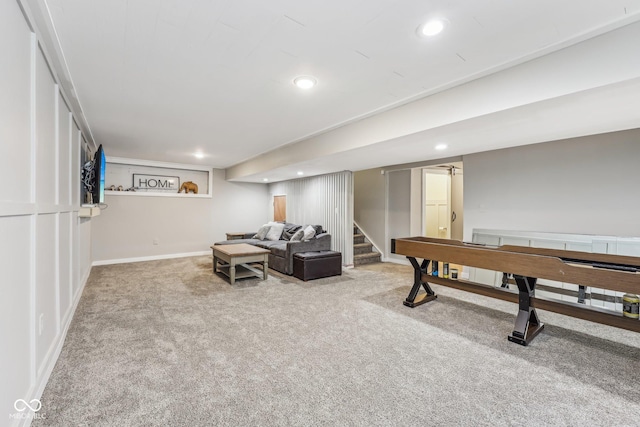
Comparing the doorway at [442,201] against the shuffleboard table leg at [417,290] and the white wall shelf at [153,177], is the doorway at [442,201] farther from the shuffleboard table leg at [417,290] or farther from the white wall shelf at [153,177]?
the white wall shelf at [153,177]

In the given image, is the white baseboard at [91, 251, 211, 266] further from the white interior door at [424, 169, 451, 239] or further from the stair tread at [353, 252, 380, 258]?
the white interior door at [424, 169, 451, 239]

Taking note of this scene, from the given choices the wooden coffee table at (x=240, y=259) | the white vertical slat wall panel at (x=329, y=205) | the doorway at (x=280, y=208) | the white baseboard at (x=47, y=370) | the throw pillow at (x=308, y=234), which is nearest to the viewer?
the white baseboard at (x=47, y=370)

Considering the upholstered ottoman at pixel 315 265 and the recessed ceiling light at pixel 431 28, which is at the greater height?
the recessed ceiling light at pixel 431 28

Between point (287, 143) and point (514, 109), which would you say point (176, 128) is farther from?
point (514, 109)

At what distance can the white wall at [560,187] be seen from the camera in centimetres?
335

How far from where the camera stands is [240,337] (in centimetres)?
269

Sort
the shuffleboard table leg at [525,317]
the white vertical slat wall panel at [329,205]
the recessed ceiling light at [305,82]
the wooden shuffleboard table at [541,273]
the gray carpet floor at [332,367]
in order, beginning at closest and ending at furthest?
the gray carpet floor at [332,367]
the wooden shuffleboard table at [541,273]
the recessed ceiling light at [305,82]
the shuffleboard table leg at [525,317]
the white vertical slat wall panel at [329,205]

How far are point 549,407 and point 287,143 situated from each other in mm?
4380

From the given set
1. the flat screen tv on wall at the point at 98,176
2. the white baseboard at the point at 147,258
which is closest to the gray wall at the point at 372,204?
the white baseboard at the point at 147,258

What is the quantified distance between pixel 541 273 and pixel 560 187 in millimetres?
2114

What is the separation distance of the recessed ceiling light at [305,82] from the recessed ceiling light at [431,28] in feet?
3.18

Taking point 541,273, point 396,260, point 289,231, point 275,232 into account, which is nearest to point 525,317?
point 541,273

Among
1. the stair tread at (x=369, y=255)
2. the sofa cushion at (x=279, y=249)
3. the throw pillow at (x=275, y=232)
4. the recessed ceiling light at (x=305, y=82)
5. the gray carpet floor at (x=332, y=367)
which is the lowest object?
the gray carpet floor at (x=332, y=367)

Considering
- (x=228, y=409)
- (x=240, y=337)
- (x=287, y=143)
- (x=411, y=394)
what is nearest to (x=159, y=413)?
(x=228, y=409)
